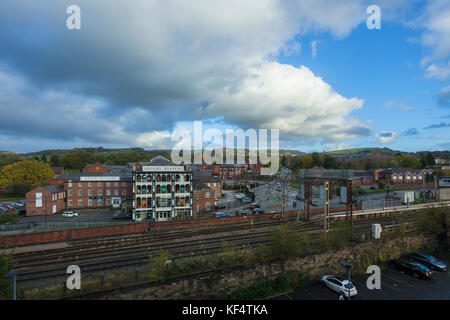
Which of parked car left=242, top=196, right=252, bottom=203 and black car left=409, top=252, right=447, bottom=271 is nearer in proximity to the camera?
black car left=409, top=252, right=447, bottom=271

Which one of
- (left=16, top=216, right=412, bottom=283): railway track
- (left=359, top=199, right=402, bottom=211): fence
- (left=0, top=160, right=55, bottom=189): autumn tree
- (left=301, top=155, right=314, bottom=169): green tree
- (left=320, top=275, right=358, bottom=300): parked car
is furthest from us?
(left=301, top=155, right=314, bottom=169): green tree

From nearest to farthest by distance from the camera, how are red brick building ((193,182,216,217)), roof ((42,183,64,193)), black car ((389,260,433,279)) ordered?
black car ((389,260,433,279)) → red brick building ((193,182,216,217)) → roof ((42,183,64,193))

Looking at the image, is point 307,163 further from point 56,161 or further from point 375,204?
point 56,161

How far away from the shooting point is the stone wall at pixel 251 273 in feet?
38.6

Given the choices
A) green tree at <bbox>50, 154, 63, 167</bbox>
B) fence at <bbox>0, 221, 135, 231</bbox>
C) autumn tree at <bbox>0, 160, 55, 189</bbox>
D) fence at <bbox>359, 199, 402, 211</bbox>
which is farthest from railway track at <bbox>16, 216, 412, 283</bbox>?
green tree at <bbox>50, 154, 63, 167</bbox>

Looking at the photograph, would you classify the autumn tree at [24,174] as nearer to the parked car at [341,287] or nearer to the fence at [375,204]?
the parked car at [341,287]

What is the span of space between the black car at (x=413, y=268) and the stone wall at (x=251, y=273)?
1.18 metres

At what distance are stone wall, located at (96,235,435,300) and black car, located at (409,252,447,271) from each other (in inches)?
40.9

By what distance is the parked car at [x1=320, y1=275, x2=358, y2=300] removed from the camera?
1370cm

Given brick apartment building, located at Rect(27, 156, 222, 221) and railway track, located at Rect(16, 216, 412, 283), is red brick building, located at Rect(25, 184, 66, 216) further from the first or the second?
railway track, located at Rect(16, 216, 412, 283)

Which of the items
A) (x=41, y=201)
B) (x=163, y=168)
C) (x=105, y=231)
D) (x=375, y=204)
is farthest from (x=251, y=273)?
(x=41, y=201)

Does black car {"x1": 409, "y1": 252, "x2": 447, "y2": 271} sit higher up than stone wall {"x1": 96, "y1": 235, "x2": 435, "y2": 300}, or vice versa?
stone wall {"x1": 96, "y1": 235, "x2": 435, "y2": 300}

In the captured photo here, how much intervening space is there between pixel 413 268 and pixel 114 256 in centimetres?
2360

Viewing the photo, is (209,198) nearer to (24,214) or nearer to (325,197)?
(325,197)
